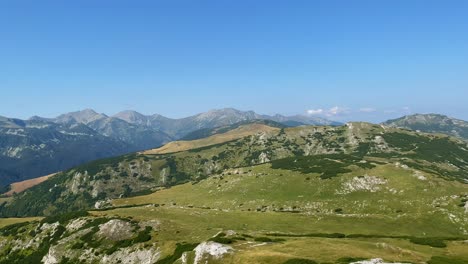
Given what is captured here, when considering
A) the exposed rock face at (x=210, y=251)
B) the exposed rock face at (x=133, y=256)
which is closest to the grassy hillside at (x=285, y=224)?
the exposed rock face at (x=210, y=251)

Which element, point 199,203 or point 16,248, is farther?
point 199,203

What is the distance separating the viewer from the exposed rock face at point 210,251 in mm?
48247

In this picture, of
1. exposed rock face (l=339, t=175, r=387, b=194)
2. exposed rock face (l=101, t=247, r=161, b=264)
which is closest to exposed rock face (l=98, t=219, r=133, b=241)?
exposed rock face (l=101, t=247, r=161, b=264)

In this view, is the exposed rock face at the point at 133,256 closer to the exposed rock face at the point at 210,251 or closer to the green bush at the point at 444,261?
the exposed rock face at the point at 210,251

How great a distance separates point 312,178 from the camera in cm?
14000

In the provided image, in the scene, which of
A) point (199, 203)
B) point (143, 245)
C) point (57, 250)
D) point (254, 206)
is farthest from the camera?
point (199, 203)

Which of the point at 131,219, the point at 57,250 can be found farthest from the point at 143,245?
the point at 57,250

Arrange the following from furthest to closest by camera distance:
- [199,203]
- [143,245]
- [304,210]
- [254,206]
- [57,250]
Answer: [199,203] → [254,206] → [304,210] → [57,250] → [143,245]

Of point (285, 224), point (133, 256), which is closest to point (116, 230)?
point (133, 256)

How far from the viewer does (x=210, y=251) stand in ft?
161

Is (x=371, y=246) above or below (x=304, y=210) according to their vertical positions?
above

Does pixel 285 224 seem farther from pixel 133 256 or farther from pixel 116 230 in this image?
pixel 116 230

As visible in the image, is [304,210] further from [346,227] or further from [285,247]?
[285,247]

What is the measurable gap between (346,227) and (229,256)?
48.8 metres
